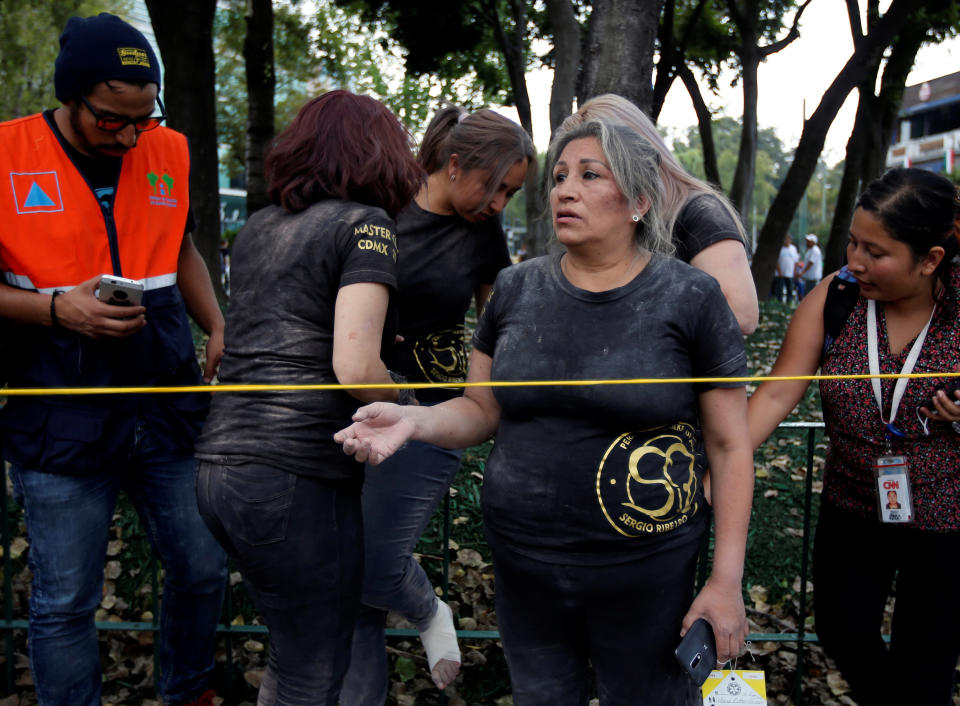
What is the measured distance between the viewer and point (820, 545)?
2.60m

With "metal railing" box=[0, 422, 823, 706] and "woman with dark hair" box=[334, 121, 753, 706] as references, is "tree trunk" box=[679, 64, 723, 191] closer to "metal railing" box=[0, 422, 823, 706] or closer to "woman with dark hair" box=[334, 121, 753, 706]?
"metal railing" box=[0, 422, 823, 706]

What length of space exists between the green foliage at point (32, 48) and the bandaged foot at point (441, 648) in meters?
22.5

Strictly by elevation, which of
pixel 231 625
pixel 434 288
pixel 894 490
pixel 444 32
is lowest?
pixel 231 625

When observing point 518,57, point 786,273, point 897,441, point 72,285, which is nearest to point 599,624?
point 897,441

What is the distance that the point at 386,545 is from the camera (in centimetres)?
274

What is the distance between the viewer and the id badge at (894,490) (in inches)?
91.7

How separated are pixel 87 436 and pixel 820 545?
2.20 meters

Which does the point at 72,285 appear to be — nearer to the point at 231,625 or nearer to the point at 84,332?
the point at 84,332

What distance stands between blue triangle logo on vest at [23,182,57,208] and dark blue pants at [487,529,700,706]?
155 cm

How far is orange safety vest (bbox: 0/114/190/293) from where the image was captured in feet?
→ 7.78

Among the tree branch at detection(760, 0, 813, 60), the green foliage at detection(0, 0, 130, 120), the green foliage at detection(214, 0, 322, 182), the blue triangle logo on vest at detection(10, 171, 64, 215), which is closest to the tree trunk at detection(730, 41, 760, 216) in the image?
the tree branch at detection(760, 0, 813, 60)

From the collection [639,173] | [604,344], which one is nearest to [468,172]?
[639,173]

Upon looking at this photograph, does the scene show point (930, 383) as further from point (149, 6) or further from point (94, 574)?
point (149, 6)

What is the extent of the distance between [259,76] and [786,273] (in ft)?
49.7
